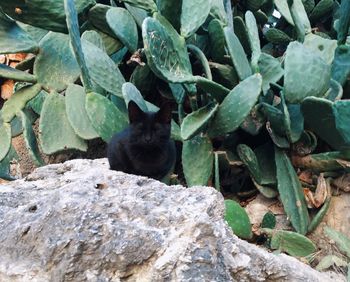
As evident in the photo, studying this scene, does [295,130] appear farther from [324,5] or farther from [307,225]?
[324,5]

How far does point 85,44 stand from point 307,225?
1451 millimetres

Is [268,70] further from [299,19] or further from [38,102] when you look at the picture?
[38,102]

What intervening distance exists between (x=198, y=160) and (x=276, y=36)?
143 centimetres

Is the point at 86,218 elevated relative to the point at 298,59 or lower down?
elevated

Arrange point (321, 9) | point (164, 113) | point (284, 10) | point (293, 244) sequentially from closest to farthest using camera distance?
point (164, 113)
point (293, 244)
point (284, 10)
point (321, 9)

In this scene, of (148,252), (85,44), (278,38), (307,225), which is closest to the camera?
(148,252)

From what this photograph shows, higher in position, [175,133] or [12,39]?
[12,39]

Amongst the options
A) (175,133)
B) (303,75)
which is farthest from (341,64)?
(175,133)

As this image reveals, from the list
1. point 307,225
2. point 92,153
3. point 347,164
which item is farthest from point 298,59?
point 92,153

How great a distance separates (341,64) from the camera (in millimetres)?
3713

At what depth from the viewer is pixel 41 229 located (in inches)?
63.1

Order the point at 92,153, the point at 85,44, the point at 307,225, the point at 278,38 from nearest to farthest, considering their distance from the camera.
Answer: the point at 307,225 < the point at 85,44 < the point at 92,153 < the point at 278,38

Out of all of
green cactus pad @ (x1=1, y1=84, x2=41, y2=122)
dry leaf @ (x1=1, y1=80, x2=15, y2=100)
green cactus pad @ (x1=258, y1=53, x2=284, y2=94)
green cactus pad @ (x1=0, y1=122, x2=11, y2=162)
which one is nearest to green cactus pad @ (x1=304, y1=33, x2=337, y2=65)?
green cactus pad @ (x1=258, y1=53, x2=284, y2=94)

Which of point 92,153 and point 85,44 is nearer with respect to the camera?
point 85,44
